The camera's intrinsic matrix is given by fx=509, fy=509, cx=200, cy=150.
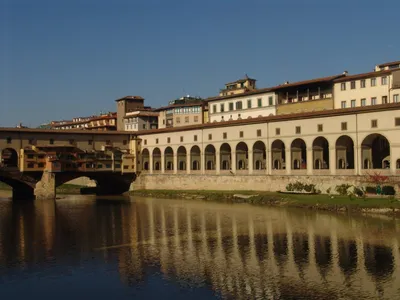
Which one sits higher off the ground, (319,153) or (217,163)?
(319,153)

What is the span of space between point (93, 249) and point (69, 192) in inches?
2338

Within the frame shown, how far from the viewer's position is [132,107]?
4975 inches

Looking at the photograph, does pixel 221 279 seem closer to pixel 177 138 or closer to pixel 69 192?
pixel 177 138

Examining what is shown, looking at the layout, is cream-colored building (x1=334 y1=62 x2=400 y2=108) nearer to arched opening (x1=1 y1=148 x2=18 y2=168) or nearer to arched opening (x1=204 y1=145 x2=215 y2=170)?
arched opening (x1=204 y1=145 x2=215 y2=170)

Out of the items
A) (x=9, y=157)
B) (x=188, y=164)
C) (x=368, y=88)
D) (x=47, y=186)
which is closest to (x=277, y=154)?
(x=368, y=88)

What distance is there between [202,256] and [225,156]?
155 ft

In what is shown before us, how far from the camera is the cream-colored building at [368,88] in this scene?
228 feet

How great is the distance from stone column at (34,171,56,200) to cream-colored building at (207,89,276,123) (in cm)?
3402

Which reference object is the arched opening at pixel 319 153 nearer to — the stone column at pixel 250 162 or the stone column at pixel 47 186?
the stone column at pixel 250 162

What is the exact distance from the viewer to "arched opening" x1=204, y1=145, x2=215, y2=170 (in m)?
80.4

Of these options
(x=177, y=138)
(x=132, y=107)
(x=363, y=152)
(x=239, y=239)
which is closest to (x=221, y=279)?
(x=239, y=239)

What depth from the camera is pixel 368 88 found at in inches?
2857

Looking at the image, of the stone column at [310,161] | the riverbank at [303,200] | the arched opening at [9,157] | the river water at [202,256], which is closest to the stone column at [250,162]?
the riverbank at [303,200]

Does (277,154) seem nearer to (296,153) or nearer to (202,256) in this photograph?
(296,153)
